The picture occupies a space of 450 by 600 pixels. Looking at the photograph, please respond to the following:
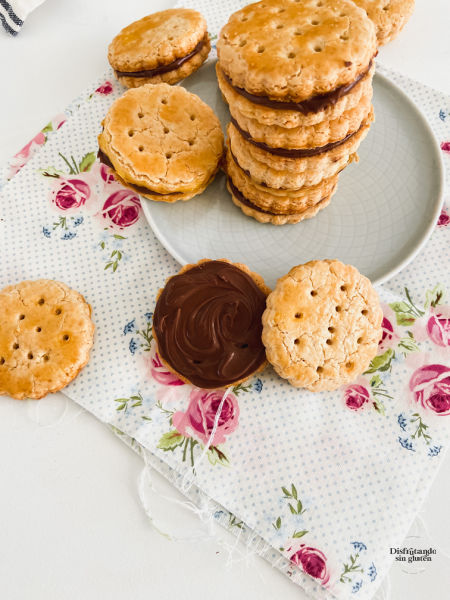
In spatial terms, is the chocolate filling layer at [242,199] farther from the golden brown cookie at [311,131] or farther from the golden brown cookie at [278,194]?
the golden brown cookie at [311,131]

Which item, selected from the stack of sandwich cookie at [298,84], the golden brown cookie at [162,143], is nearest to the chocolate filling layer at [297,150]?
the stack of sandwich cookie at [298,84]

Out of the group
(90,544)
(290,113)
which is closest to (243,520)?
(90,544)

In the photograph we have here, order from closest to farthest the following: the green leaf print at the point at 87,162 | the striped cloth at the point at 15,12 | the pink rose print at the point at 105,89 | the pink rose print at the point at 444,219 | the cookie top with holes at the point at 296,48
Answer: the cookie top with holes at the point at 296,48
the pink rose print at the point at 444,219
the green leaf print at the point at 87,162
the pink rose print at the point at 105,89
the striped cloth at the point at 15,12

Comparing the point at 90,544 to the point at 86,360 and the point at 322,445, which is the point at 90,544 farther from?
the point at 322,445

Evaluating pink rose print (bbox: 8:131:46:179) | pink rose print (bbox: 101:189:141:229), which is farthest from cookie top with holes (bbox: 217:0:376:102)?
pink rose print (bbox: 8:131:46:179)

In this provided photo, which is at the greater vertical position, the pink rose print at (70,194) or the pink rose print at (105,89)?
the pink rose print at (105,89)

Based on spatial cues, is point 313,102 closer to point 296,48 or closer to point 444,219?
point 296,48

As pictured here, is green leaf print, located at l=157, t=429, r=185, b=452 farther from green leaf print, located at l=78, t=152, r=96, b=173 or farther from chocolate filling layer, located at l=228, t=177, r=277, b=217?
green leaf print, located at l=78, t=152, r=96, b=173
